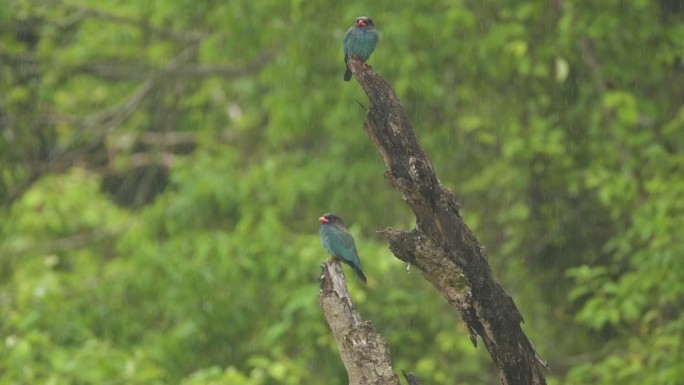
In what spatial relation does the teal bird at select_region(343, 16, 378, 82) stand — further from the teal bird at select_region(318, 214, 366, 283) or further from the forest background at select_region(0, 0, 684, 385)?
the forest background at select_region(0, 0, 684, 385)

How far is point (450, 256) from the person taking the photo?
4316 millimetres

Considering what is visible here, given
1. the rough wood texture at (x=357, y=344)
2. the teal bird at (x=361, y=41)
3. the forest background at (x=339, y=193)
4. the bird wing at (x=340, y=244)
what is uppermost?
the forest background at (x=339, y=193)

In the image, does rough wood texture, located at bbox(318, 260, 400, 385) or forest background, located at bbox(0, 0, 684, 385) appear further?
forest background, located at bbox(0, 0, 684, 385)

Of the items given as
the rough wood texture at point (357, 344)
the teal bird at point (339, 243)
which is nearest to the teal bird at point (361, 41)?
the teal bird at point (339, 243)

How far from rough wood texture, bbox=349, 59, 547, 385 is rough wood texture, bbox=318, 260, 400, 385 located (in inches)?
13.9

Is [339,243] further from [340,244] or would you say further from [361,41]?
[361,41]

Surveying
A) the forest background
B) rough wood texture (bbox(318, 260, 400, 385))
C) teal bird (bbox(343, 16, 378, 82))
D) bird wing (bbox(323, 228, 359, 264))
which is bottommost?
rough wood texture (bbox(318, 260, 400, 385))

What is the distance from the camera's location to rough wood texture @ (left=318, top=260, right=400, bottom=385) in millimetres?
4504

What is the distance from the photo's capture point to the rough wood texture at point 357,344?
14.8 feet

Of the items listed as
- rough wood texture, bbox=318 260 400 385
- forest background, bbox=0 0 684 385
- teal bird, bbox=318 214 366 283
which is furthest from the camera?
forest background, bbox=0 0 684 385

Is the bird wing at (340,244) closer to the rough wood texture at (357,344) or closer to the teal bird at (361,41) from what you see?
the teal bird at (361,41)

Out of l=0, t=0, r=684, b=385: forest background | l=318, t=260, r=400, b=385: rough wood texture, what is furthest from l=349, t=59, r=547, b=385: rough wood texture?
l=0, t=0, r=684, b=385: forest background

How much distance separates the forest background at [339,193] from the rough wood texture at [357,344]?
354cm

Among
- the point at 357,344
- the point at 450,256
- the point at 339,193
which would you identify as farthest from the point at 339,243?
the point at 339,193
